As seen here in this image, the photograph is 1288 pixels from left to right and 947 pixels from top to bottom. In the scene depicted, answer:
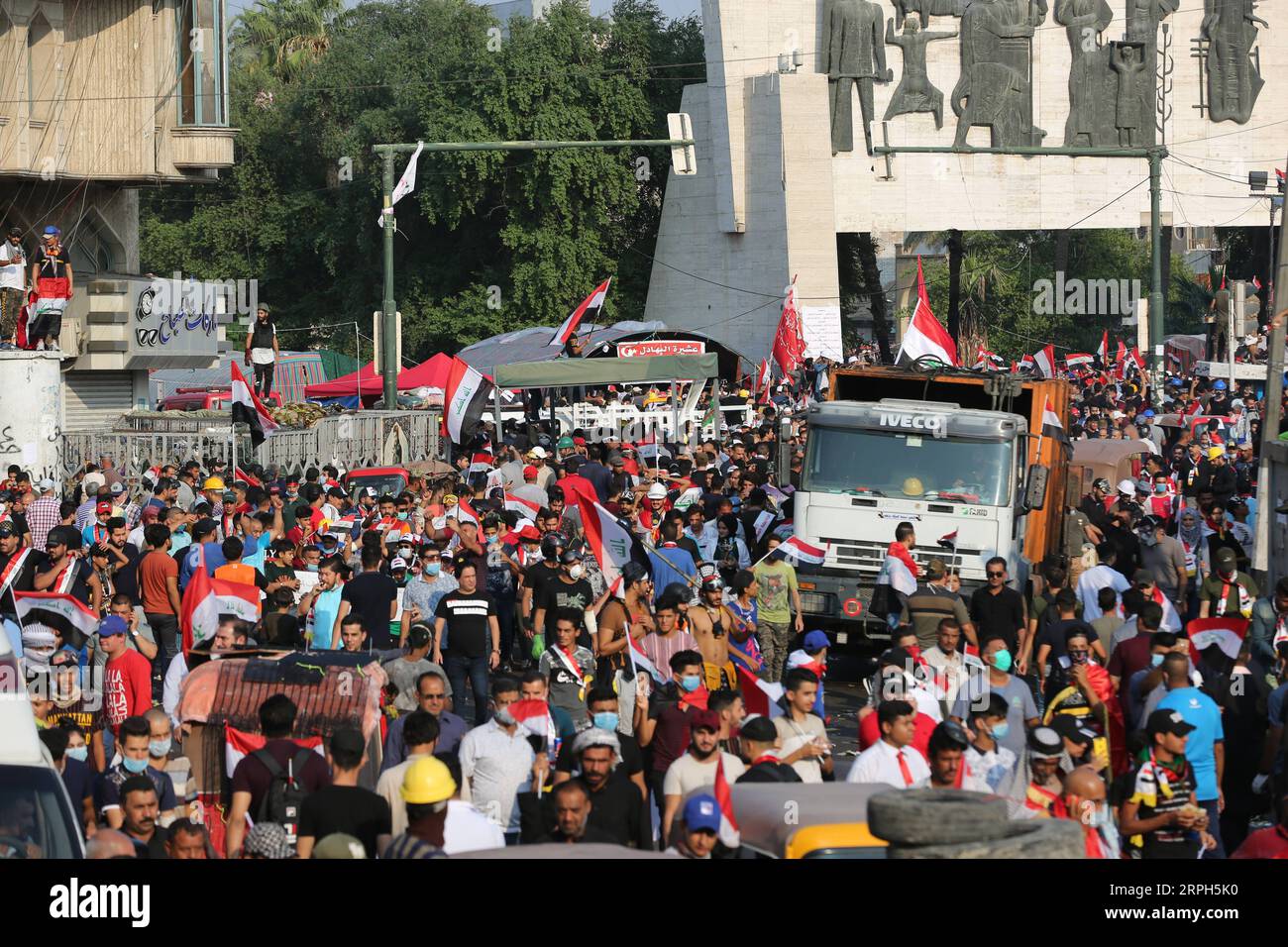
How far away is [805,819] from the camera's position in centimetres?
754

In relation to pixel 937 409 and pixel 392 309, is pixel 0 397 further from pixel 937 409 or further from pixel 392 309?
pixel 937 409

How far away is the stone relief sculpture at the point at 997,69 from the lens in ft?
187

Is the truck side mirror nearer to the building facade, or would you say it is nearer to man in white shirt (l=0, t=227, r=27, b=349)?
man in white shirt (l=0, t=227, r=27, b=349)

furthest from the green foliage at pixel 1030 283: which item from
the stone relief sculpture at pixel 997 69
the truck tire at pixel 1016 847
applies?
the truck tire at pixel 1016 847

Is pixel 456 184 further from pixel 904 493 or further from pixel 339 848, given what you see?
pixel 339 848

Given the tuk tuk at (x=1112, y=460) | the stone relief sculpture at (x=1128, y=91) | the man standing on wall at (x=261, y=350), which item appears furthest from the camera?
the stone relief sculpture at (x=1128, y=91)

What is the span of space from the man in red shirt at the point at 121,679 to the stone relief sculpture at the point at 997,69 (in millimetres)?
47878

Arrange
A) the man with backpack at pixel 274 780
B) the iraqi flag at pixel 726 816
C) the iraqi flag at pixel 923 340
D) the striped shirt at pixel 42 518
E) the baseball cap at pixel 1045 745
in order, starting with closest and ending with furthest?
the iraqi flag at pixel 726 816 < the baseball cap at pixel 1045 745 < the man with backpack at pixel 274 780 < the striped shirt at pixel 42 518 < the iraqi flag at pixel 923 340

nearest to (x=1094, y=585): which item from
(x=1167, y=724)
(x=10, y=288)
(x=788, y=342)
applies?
(x=1167, y=724)

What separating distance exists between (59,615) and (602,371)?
61.9 ft

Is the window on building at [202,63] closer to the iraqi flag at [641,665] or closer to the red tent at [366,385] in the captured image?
the red tent at [366,385]

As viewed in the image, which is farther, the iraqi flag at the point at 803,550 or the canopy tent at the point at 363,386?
the canopy tent at the point at 363,386

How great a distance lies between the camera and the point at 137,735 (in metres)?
9.38
